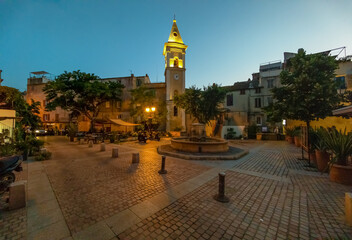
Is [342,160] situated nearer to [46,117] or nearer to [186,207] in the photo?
[186,207]

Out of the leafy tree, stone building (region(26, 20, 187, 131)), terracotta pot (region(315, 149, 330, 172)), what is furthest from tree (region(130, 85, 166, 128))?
terracotta pot (region(315, 149, 330, 172))

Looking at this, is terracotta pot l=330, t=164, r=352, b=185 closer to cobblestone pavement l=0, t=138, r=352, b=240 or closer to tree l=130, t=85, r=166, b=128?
cobblestone pavement l=0, t=138, r=352, b=240

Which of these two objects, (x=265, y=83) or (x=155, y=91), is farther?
(x=155, y=91)

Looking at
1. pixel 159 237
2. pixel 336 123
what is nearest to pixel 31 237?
pixel 159 237

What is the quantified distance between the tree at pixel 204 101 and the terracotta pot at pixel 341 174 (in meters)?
12.0

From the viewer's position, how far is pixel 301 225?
2.91 m

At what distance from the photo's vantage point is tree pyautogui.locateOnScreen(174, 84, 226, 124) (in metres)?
16.5

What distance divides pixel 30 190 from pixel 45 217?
7.01 feet

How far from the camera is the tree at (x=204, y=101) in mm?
16531

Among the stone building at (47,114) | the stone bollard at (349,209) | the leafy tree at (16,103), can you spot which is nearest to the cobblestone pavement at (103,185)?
the stone bollard at (349,209)

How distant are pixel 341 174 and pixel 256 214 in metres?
4.19

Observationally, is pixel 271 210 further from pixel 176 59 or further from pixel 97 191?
A: pixel 176 59

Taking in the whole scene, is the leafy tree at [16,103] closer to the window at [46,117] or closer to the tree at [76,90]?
the tree at [76,90]

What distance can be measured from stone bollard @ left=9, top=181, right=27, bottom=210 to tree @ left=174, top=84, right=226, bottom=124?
50.7 feet
